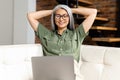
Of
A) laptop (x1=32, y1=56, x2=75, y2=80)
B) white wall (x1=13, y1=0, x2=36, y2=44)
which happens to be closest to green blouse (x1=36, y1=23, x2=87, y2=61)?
laptop (x1=32, y1=56, x2=75, y2=80)

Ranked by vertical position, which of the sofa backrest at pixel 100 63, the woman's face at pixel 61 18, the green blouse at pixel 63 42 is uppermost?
the woman's face at pixel 61 18

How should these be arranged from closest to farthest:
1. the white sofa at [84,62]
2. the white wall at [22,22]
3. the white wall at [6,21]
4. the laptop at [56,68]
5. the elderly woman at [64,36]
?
the laptop at [56,68], the white sofa at [84,62], the elderly woman at [64,36], the white wall at [22,22], the white wall at [6,21]

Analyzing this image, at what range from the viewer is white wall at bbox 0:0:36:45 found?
3945 mm

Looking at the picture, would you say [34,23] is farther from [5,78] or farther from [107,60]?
[107,60]

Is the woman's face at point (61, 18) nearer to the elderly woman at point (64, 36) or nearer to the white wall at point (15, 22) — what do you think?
the elderly woman at point (64, 36)

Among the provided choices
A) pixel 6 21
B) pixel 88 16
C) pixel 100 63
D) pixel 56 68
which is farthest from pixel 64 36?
pixel 6 21

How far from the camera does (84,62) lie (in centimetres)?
214

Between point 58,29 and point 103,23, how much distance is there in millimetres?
1719

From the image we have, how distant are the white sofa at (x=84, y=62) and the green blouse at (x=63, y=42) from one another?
0.13 m

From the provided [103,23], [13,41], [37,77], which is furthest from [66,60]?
[13,41]

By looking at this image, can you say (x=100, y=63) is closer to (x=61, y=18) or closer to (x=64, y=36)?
(x=64, y=36)

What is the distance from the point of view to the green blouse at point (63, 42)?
2016 millimetres

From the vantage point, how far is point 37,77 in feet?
5.33

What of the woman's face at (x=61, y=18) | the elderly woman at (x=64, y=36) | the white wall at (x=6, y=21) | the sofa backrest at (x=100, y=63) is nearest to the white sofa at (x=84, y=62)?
the sofa backrest at (x=100, y=63)
